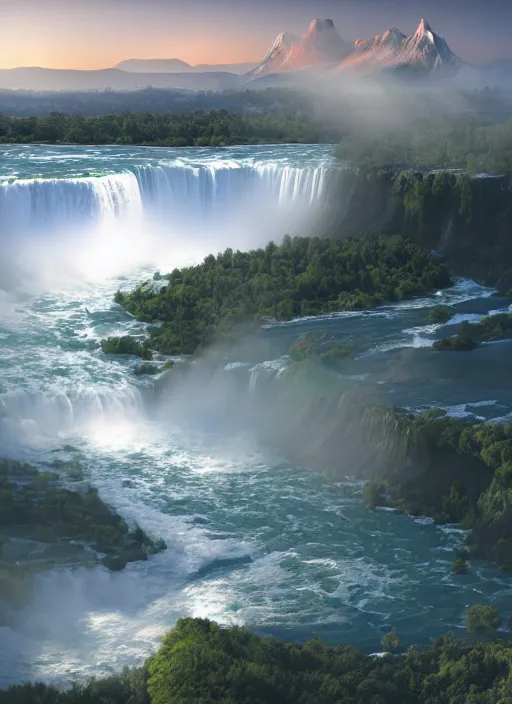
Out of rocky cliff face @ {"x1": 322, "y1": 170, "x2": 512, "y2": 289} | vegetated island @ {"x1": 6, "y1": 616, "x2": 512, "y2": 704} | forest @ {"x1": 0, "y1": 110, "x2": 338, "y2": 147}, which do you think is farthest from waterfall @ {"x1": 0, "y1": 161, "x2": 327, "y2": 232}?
vegetated island @ {"x1": 6, "y1": 616, "x2": 512, "y2": 704}

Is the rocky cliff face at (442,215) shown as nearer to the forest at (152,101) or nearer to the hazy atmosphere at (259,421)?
the hazy atmosphere at (259,421)

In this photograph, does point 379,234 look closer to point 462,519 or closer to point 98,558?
point 462,519

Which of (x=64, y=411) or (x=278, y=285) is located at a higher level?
(x=278, y=285)

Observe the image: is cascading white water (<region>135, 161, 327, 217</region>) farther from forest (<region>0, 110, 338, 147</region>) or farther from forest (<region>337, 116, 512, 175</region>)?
forest (<region>0, 110, 338, 147</region>)

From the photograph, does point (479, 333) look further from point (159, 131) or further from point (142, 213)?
point (159, 131)

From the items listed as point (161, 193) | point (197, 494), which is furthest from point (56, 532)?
point (161, 193)
